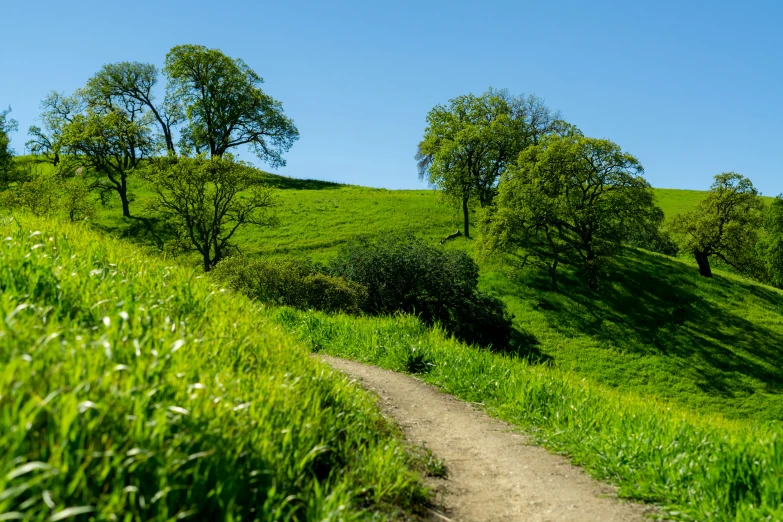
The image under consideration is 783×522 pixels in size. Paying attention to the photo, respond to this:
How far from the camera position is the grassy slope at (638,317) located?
34500 millimetres

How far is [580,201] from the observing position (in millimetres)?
45094

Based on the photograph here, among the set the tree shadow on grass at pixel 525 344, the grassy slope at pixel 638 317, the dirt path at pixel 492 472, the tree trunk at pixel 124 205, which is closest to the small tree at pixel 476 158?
the grassy slope at pixel 638 317

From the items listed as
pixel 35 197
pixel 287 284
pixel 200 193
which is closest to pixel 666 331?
pixel 287 284

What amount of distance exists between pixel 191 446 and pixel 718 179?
55766 millimetres

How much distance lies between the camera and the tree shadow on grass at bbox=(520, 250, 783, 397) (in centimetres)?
3678

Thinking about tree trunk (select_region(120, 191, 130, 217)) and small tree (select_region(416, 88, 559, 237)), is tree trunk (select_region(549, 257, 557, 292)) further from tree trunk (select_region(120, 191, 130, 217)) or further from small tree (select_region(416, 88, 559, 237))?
tree trunk (select_region(120, 191, 130, 217))

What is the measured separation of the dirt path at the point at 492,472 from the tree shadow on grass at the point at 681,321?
103 ft

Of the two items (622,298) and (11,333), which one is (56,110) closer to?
(622,298)

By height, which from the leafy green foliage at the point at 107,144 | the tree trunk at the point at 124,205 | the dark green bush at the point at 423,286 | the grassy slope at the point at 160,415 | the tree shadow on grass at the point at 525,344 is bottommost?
the tree shadow on grass at the point at 525,344

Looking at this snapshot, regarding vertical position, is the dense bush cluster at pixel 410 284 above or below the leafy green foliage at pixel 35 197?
below

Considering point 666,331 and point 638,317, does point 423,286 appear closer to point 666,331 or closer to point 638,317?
point 638,317

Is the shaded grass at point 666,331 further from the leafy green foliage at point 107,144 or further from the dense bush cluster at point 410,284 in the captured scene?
the leafy green foliage at point 107,144

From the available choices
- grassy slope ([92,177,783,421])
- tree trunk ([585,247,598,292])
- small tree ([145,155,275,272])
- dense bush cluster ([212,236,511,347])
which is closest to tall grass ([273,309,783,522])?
dense bush cluster ([212,236,511,347])

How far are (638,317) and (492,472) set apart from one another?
40.3m
